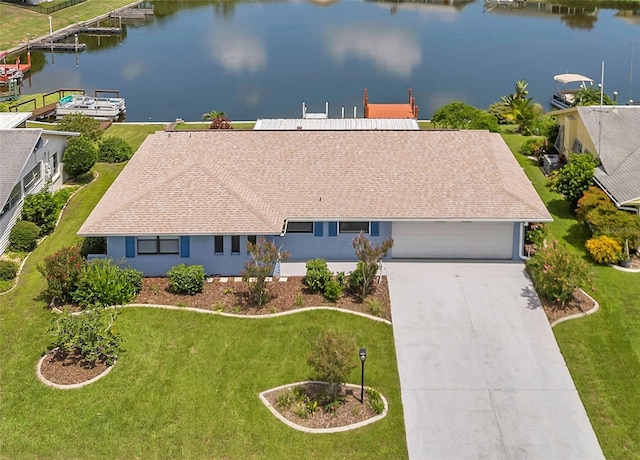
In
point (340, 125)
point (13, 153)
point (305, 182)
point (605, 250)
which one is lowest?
point (605, 250)

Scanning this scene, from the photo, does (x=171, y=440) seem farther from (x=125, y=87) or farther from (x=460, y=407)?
(x=125, y=87)

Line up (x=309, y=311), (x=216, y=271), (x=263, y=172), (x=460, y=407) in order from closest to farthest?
(x=460, y=407), (x=309, y=311), (x=216, y=271), (x=263, y=172)

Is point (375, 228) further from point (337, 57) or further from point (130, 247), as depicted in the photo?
point (337, 57)

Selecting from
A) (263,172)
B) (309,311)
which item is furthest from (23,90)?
(309,311)

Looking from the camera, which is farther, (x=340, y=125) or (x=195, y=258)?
(x=340, y=125)

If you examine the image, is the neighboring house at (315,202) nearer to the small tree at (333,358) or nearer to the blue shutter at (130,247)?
the blue shutter at (130,247)

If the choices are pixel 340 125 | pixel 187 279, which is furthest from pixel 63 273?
pixel 340 125

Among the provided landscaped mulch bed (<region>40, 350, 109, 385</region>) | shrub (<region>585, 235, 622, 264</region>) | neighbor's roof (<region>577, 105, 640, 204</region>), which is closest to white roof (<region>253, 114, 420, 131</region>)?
neighbor's roof (<region>577, 105, 640, 204</region>)
